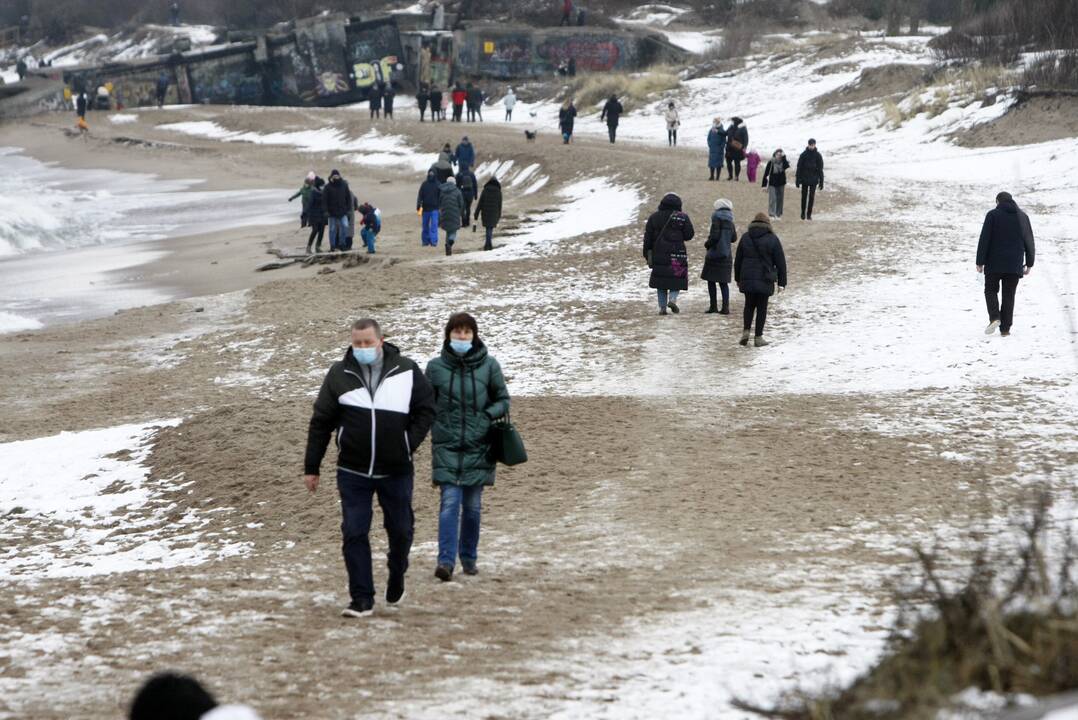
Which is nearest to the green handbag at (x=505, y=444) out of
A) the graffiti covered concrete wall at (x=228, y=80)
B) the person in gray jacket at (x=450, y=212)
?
the person in gray jacket at (x=450, y=212)

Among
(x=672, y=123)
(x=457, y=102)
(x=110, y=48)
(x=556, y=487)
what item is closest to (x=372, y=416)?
(x=556, y=487)

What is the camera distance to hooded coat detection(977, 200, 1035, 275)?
14133 mm

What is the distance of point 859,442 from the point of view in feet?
37.3

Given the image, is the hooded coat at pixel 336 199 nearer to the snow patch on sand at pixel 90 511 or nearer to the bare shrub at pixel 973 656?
the snow patch on sand at pixel 90 511

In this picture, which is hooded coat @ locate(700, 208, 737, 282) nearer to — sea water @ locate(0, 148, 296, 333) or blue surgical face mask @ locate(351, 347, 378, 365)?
blue surgical face mask @ locate(351, 347, 378, 365)

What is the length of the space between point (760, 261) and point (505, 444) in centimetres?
764

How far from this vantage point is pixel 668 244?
55.3 feet

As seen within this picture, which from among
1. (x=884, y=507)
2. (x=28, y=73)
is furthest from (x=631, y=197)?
(x=28, y=73)

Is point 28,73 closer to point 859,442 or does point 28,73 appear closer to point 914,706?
point 859,442

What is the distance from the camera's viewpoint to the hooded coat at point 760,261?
14734 mm

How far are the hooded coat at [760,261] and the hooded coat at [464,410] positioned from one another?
24.5 ft

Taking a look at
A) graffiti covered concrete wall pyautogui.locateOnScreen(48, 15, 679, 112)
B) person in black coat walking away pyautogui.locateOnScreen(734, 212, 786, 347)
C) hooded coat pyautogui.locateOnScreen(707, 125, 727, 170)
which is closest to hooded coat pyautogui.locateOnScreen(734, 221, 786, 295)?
person in black coat walking away pyautogui.locateOnScreen(734, 212, 786, 347)

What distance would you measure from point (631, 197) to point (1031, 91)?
1174cm

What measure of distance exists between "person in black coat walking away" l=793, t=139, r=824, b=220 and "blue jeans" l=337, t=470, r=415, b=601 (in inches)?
669
